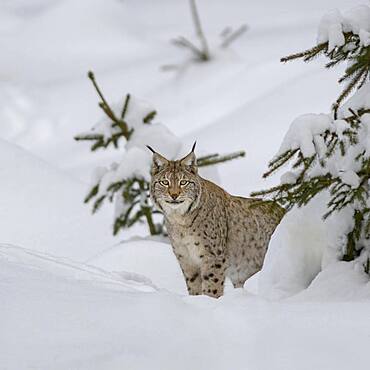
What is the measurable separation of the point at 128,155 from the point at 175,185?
1.94 meters

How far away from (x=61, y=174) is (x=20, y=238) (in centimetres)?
235

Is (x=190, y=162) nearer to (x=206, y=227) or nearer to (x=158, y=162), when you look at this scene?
(x=158, y=162)

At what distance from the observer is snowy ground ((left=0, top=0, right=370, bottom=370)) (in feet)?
16.5

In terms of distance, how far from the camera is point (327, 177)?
19.8ft

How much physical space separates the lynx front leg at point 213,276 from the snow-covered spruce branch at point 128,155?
1.52 metres

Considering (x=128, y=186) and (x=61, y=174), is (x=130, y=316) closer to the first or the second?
(x=128, y=186)

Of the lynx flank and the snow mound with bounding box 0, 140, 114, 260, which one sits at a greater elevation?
the snow mound with bounding box 0, 140, 114, 260

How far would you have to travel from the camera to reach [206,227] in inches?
330

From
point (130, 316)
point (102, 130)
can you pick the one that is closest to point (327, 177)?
point (130, 316)

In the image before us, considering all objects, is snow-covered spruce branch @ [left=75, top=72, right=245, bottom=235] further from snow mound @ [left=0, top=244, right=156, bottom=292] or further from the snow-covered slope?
the snow-covered slope

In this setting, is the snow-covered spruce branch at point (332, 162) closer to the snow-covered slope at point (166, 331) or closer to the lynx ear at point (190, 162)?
the snow-covered slope at point (166, 331)

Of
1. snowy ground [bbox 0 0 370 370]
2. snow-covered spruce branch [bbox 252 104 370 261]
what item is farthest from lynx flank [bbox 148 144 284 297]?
snow-covered spruce branch [bbox 252 104 370 261]

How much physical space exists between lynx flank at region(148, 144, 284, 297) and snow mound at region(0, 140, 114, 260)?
291 cm

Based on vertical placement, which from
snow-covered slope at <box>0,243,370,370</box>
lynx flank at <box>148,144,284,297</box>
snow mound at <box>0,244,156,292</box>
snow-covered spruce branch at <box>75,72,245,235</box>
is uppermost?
snow-covered spruce branch at <box>75,72,245,235</box>
